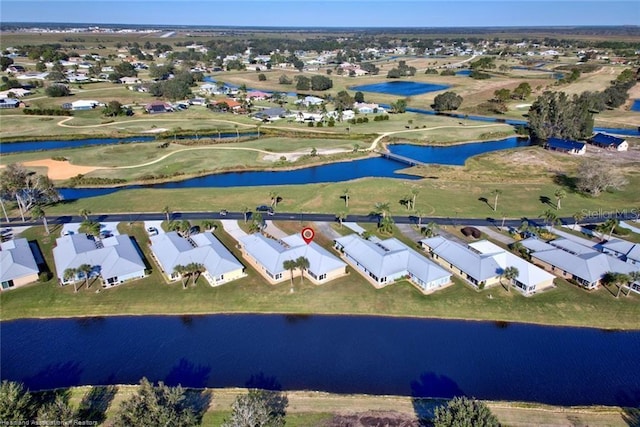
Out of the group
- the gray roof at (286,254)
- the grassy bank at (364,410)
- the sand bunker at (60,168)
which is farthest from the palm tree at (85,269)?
the sand bunker at (60,168)

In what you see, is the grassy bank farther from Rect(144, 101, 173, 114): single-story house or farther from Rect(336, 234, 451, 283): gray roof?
Rect(144, 101, 173, 114): single-story house

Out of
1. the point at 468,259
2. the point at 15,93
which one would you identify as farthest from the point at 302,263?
the point at 15,93

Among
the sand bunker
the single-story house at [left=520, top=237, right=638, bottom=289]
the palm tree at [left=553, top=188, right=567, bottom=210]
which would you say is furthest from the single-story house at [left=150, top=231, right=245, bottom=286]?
the palm tree at [left=553, top=188, right=567, bottom=210]

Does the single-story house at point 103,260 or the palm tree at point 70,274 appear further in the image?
the single-story house at point 103,260

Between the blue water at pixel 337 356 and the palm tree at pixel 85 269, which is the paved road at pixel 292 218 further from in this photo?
the blue water at pixel 337 356

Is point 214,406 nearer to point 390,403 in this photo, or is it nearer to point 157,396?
point 157,396

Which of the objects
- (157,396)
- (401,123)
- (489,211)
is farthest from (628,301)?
(401,123)

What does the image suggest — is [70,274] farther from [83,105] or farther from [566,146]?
[83,105]
